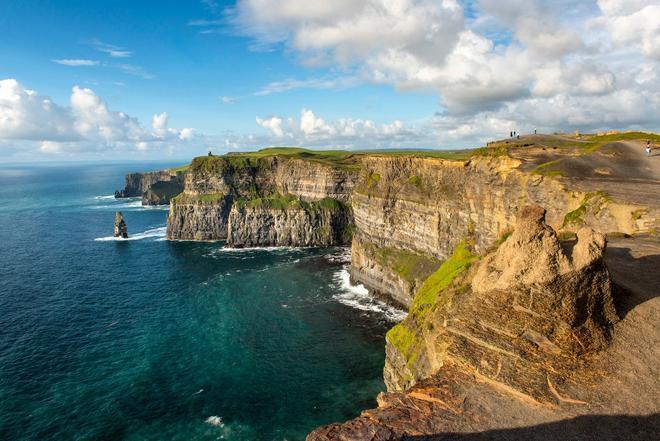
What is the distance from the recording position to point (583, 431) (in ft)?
56.7

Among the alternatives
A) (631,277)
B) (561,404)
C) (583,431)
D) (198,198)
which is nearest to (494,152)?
(631,277)

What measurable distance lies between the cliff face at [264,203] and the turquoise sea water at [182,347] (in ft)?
76.6

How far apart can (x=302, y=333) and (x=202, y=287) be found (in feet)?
121

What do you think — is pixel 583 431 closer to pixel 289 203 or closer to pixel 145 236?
pixel 289 203

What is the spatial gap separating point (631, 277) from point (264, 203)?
414 feet

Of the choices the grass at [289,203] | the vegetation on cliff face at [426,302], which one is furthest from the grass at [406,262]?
the grass at [289,203]

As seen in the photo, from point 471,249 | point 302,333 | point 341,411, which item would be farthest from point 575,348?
point 302,333

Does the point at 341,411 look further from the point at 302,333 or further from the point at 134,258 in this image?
the point at 134,258

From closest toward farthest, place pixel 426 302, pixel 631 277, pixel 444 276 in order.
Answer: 1. pixel 631 277
2. pixel 426 302
3. pixel 444 276

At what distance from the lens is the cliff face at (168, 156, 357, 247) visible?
137m

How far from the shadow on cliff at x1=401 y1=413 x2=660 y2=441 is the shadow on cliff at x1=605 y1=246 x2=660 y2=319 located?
7633mm

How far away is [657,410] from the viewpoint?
18.0m

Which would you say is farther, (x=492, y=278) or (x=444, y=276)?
(x=444, y=276)

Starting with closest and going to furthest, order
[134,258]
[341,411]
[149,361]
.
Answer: [341,411] < [149,361] < [134,258]
